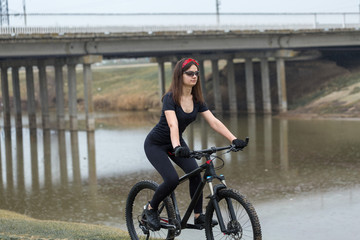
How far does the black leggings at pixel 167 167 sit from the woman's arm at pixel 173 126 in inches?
13.5

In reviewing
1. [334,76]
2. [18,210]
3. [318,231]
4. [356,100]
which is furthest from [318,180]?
[334,76]

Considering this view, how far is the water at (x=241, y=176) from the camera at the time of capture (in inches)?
506

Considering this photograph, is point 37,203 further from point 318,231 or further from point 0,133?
→ point 0,133

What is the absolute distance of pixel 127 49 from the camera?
43.5 metres

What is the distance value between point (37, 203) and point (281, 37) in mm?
36100

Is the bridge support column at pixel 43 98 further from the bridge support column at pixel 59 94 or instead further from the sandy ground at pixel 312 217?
the sandy ground at pixel 312 217

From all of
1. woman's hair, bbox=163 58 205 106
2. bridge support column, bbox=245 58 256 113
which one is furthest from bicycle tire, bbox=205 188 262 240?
bridge support column, bbox=245 58 256 113

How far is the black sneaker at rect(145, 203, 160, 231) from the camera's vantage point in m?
8.02

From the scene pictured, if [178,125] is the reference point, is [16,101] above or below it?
below

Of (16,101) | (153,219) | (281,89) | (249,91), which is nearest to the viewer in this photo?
(153,219)

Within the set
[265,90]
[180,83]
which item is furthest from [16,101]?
[180,83]

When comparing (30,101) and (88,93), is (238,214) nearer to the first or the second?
(88,93)

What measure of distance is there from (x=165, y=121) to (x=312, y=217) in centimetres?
589

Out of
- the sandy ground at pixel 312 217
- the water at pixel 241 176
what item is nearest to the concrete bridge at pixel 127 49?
the water at pixel 241 176
